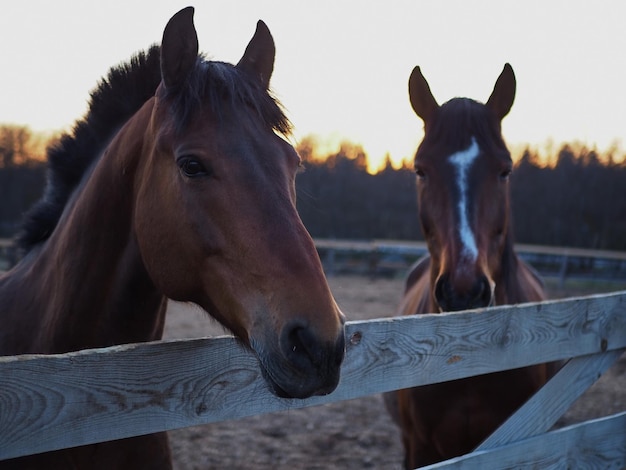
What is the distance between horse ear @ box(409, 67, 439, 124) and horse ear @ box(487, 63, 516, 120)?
15.9 inches

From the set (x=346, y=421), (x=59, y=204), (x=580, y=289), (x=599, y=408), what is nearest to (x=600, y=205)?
(x=580, y=289)

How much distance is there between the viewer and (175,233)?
70.7 inches

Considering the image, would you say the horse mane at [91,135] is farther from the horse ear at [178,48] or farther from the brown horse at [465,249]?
the brown horse at [465,249]

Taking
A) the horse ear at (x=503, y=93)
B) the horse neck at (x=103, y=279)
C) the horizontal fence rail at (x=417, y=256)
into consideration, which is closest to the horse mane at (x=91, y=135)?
the horse neck at (x=103, y=279)

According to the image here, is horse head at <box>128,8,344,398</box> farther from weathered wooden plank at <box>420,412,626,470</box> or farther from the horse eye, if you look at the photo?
weathered wooden plank at <box>420,412,626,470</box>

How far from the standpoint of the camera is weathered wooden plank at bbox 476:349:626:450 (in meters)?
2.45

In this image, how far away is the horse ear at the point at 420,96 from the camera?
13.0ft

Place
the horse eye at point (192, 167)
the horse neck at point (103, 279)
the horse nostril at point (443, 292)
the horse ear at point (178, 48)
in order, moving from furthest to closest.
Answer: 1. the horse nostril at point (443, 292)
2. the horse neck at point (103, 279)
3. the horse ear at point (178, 48)
4. the horse eye at point (192, 167)

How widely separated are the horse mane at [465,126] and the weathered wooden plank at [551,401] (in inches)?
57.7

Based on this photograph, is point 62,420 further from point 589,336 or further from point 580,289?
point 580,289

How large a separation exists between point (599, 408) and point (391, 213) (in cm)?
2189

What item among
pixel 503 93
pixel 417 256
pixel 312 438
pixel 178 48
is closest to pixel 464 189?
pixel 503 93

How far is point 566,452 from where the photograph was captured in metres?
2.63

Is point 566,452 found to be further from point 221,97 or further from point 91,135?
point 91,135
